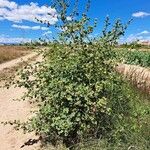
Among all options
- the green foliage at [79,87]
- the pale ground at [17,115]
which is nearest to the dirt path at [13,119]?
the pale ground at [17,115]

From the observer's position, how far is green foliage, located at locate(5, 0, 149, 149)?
8.05 metres

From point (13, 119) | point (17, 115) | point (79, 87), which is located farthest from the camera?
point (17, 115)

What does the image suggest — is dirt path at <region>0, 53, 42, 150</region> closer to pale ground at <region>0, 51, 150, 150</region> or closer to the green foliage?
pale ground at <region>0, 51, 150, 150</region>

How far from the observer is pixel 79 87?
827cm

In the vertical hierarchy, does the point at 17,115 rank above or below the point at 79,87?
below

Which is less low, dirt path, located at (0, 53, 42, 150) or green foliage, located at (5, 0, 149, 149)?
green foliage, located at (5, 0, 149, 149)

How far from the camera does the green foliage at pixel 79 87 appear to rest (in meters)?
8.05

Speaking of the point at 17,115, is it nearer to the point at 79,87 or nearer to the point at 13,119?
the point at 13,119

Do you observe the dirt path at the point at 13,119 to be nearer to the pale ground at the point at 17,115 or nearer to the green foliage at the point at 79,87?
the pale ground at the point at 17,115

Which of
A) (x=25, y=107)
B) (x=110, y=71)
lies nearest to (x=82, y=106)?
(x=110, y=71)

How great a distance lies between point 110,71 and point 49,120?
1371mm

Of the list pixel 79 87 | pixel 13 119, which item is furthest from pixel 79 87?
pixel 13 119

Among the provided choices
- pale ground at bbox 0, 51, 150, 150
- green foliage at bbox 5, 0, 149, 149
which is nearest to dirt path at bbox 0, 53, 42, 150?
pale ground at bbox 0, 51, 150, 150

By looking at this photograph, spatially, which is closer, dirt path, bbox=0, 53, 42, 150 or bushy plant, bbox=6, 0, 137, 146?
bushy plant, bbox=6, 0, 137, 146
